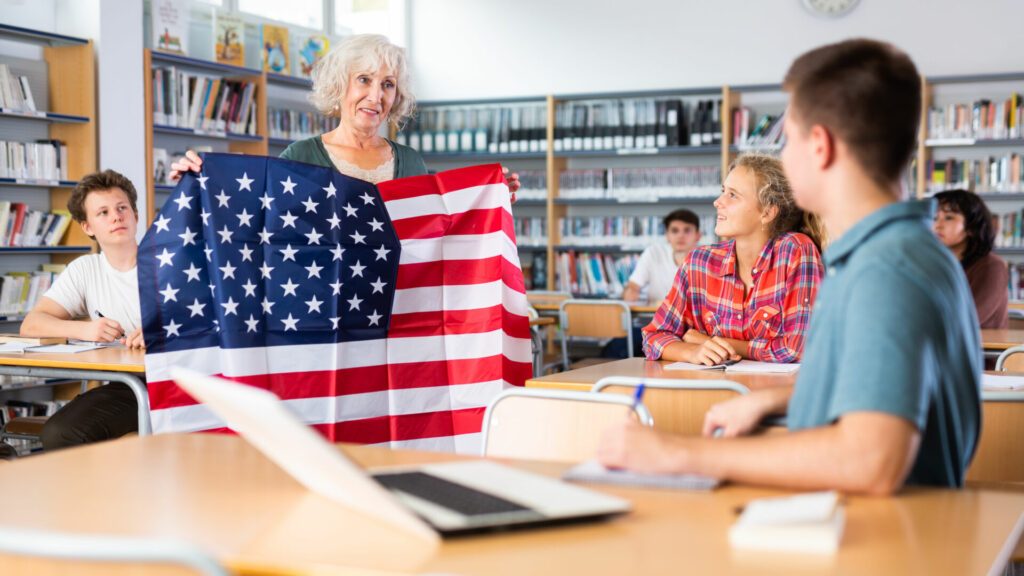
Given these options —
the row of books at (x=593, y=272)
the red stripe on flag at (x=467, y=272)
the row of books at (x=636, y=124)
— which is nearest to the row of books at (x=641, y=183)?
the row of books at (x=636, y=124)

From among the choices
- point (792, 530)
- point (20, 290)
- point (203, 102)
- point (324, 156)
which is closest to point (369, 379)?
point (324, 156)

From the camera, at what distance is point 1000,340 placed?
4.25 m

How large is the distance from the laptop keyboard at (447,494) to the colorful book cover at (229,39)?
650cm

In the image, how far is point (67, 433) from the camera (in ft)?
10.8

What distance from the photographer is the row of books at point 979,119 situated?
24.0 feet

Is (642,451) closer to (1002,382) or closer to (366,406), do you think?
(1002,382)

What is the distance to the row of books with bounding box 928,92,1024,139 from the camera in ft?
24.0

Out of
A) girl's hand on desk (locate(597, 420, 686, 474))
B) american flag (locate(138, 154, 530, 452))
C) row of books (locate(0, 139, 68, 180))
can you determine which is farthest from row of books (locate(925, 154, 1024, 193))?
girl's hand on desk (locate(597, 420, 686, 474))

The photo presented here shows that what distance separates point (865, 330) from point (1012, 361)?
237 centimetres

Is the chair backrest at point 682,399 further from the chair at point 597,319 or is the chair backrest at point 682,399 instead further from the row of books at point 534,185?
the row of books at point 534,185

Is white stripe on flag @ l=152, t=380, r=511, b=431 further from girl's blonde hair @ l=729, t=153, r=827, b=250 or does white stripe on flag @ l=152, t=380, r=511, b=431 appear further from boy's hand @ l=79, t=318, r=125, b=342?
girl's blonde hair @ l=729, t=153, r=827, b=250

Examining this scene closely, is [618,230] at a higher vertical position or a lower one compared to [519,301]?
higher

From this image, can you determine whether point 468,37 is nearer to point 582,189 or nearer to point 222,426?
point 582,189

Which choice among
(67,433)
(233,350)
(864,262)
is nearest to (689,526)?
(864,262)
